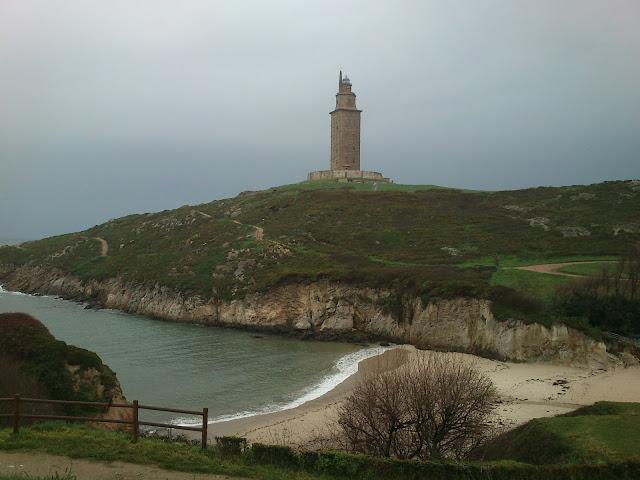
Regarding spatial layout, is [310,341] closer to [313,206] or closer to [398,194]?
[313,206]

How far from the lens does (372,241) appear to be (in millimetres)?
66000

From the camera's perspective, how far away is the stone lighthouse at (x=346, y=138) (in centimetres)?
9775

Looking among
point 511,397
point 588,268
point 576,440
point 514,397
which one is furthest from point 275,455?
point 588,268

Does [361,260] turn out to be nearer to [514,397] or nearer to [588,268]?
[588,268]

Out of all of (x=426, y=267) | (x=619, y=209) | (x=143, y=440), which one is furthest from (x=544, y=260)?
(x=143, y=440)

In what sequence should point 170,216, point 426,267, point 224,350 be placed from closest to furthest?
point 224,350 < point 426,267 < point 170,216

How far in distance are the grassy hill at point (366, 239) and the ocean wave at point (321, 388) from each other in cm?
799

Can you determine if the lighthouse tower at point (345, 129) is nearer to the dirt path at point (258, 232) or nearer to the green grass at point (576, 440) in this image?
the dirt path at point (258, 232)

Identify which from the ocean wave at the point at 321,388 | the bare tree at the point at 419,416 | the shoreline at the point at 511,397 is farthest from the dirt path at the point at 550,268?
the bare tree at the point at 419,416

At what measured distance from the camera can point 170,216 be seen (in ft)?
306

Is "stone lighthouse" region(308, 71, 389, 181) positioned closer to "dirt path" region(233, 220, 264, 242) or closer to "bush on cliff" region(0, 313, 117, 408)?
"dirt path" region(233, 220, 264, 242)

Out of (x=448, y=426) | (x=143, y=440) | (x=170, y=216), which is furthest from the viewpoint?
(x=170, y=216)

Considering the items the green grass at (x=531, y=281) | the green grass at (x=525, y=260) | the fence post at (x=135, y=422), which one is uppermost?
the green grass at (x=525, y=260)

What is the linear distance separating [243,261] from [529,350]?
34337 mm
